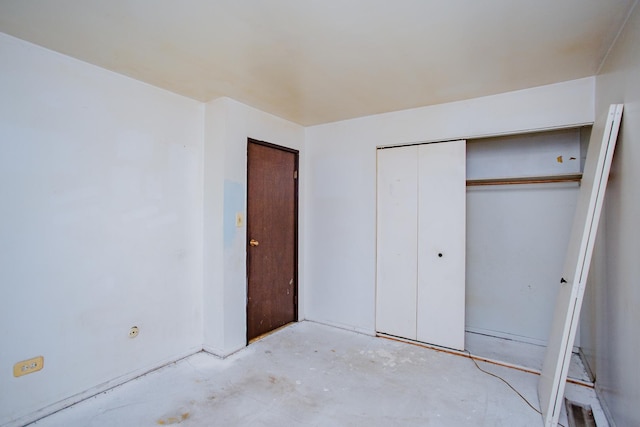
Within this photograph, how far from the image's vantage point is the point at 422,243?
3.29 m

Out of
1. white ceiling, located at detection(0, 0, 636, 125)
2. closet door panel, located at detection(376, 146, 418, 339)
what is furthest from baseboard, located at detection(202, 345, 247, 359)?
white ceiling, located at detection(0, 0, 636, 125)

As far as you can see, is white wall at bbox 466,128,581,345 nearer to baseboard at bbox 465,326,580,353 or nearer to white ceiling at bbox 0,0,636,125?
baseboard at bbox 465,326,580,353

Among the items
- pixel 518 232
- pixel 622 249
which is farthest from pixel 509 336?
pixel 622 249

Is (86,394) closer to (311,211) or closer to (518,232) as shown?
(311,211)

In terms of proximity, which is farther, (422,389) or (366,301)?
(366,301)

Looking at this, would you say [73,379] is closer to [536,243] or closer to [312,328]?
[312,328]

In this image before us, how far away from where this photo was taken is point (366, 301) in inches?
141

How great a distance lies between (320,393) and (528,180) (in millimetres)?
2980

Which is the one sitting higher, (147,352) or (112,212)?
(112,212)

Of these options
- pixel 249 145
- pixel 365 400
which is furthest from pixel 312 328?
pixel 249 145

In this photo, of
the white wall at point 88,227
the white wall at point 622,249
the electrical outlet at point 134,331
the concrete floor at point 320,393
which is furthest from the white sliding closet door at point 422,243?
the electrical outlet at point 134,331

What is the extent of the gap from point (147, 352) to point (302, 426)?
152cm

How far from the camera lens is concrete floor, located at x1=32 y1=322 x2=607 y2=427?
6.79ft

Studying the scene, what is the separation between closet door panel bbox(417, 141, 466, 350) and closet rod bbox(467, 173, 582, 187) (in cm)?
58
